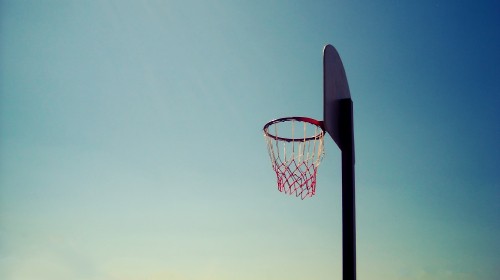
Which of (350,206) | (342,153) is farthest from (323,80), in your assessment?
(350,206)

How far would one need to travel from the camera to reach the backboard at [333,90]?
4684mm

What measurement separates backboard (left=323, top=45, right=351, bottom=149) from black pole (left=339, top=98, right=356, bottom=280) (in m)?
0.11

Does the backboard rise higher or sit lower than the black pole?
higher

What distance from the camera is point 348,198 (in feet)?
15.3

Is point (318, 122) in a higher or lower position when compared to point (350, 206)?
higher

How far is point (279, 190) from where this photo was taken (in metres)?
6.15

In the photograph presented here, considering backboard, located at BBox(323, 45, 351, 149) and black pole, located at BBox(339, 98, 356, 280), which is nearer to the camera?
black pole, located at BBox(339, 98, 356, 280)

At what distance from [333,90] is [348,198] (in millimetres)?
1315

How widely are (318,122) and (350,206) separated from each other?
1.16 metres

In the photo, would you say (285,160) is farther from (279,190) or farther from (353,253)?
(353,253)

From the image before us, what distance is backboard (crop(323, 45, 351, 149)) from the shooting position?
4.68 metres

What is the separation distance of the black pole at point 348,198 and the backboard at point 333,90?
0.11 meters

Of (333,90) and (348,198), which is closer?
(348,198)

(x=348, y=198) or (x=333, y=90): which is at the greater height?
(x=333, y=90)
